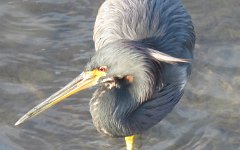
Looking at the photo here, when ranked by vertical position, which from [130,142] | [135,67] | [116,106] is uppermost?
[135,67]

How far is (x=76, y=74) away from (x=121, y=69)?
6.19 feet

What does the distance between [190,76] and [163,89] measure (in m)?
1.28

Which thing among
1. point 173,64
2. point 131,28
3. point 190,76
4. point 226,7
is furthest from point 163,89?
point 226,7

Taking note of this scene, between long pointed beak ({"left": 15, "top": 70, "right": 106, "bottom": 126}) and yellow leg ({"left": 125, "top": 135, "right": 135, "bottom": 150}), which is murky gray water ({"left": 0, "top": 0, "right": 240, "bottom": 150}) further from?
long pointed beak ({"left": 15, "top": 70, "right": 106, "bottom": 126})

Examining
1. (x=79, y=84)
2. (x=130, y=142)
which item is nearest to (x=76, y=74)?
(x=130, y=142)

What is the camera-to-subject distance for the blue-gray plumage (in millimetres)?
5910

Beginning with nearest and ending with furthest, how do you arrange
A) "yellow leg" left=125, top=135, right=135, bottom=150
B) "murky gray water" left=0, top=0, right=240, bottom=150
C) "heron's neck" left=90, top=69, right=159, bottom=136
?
"heron's neck" left=90, top=69, right=159, bottom=136 → "yellow leg" left=125, top=135, right=135, bottom=150 → "murky gray water" left=0, top=0, right=240, bottom=150

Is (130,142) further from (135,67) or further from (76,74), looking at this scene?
(76,74)

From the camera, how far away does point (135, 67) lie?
5914 millimetres

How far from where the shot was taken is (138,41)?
20.7 feet

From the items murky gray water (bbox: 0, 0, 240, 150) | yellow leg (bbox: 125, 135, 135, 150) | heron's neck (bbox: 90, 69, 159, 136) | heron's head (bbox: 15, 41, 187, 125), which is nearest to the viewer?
heron's head (bbox: 15, 41, 187, 125)

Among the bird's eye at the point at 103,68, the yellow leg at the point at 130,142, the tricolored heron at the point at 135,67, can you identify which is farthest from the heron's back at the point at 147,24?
the yellow leg at the point at 130,142

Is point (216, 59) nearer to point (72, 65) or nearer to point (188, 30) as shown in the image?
point (188, 30)

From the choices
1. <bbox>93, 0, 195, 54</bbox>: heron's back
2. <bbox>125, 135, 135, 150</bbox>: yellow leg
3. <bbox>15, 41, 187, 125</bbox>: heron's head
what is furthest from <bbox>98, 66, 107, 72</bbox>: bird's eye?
<bbox>125, 135, 135, 150</bbox>: yellow leg
